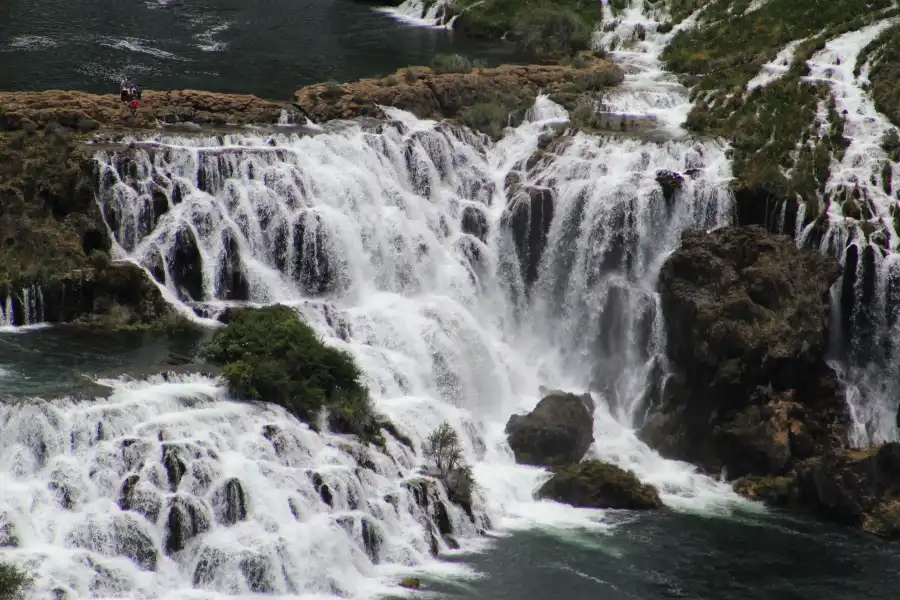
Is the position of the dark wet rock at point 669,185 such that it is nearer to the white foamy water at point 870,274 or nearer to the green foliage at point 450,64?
the white foamy water at point 870,274

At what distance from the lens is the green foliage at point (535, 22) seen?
85.4m

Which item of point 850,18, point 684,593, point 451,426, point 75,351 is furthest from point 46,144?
point 850,18

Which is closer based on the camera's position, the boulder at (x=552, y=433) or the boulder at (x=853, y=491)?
the boulder at (x=853, y=491)

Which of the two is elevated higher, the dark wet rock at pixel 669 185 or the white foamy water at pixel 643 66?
the white foamy water at pixel 643 66

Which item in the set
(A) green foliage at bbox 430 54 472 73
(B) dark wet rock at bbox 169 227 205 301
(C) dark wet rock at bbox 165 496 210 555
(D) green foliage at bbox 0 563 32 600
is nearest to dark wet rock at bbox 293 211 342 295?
(B) dark wet rock at bbox 169 227 205 301

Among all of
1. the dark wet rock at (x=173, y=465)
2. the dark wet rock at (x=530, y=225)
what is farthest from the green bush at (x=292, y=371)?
the dark wet rock at (x=530, y=225)

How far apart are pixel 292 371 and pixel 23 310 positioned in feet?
36.0

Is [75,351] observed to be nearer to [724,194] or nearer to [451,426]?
[451,426]

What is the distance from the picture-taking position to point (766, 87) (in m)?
69.8

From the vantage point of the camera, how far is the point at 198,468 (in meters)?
42.0

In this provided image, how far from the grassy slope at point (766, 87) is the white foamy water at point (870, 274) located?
128cm

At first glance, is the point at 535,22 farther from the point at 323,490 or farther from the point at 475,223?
the point at 323,490

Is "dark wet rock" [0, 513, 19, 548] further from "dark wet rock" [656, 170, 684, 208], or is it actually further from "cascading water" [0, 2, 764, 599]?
"dark wet rock" [656, 170, 684, 208]

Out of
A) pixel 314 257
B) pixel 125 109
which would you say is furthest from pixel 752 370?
pixel 125 109
